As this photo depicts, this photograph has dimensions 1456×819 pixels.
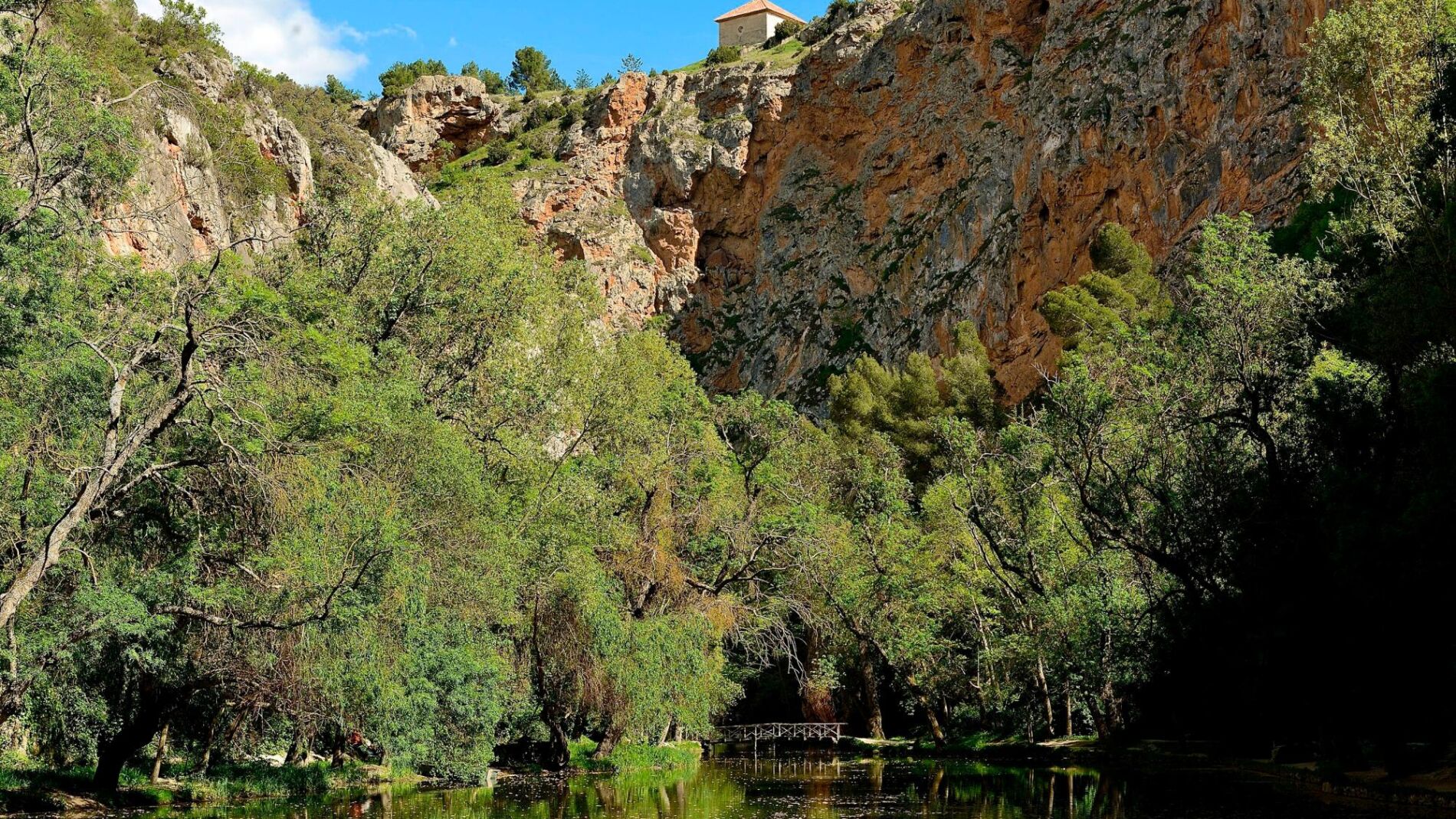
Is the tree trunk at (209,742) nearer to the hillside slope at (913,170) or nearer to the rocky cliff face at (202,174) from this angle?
the rocky cliff face at (202,174)

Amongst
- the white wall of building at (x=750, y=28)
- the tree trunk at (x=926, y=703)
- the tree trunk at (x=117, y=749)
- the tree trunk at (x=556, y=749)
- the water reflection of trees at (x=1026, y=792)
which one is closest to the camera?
the water reflection of trees at (x=1026, y=792)

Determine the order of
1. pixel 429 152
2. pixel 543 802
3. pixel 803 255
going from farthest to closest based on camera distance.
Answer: pixel 429 152 < pixel 803 255 < pixel 543 802

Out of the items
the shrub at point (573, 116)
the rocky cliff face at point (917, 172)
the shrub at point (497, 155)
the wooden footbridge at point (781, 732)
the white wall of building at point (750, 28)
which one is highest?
the white wall of building at point (750, 28)

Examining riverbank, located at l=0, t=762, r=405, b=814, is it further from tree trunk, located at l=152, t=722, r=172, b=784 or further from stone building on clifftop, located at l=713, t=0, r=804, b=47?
stone building on clifftop, located at l=713, t=0, r=804, b=47

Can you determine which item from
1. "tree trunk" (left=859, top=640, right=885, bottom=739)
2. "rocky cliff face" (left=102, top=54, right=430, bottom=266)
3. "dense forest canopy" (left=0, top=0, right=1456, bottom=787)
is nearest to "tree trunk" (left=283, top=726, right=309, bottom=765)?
"dense forest canopy" (left=0, top=0, right=1456, bottom=787)

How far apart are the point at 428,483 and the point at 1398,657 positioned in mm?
18415

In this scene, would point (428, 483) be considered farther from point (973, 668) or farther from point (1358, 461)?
point (973, 668)

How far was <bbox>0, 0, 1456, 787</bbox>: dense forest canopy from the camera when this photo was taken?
2022 centimetres

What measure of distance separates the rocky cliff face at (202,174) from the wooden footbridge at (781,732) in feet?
84.5

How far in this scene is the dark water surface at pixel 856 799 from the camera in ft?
72.5

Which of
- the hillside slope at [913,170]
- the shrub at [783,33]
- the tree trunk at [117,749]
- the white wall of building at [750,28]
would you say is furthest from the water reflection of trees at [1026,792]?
the white wall of building at [750,28]

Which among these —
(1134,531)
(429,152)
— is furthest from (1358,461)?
(429,152)

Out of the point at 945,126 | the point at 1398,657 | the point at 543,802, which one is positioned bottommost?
the point at 543,802

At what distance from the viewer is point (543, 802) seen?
1009 inches
